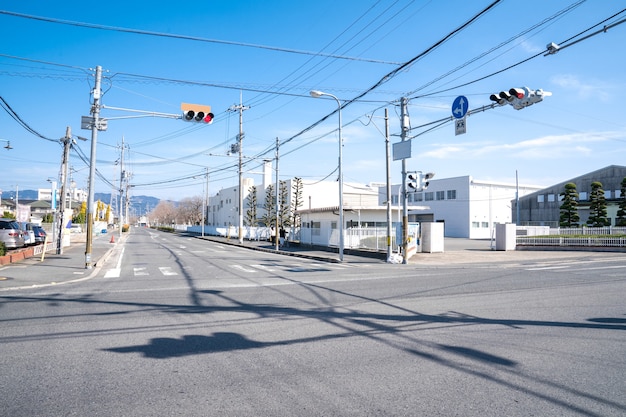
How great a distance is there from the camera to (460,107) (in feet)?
54.7

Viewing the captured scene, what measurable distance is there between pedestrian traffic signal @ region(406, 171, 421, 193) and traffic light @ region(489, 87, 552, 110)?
906 cm

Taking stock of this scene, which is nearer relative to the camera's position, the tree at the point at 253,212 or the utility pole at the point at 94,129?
the utility pole at the point at 94,129

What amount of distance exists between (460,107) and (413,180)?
6.55 metres

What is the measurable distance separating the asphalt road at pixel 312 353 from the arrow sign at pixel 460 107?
23.2 feet

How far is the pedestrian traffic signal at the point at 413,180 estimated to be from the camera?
74.6 feet

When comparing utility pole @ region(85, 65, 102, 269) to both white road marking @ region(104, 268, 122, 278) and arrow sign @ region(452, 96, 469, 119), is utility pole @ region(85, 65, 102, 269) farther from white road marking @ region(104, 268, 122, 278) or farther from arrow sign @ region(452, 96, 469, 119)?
arrow sign @ region(452, 96, 469, 119)

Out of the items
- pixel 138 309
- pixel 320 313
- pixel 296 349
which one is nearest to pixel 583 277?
pixel 320 313

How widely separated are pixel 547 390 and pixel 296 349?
3.20 meters

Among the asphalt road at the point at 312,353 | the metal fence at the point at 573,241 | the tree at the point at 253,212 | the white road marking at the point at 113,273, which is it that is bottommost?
the white road marking at the point at 113,273

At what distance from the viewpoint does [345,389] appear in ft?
16.1

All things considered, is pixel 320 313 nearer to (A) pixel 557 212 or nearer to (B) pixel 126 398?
(B) pixel 126 398

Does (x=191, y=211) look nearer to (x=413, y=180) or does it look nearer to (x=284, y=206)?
(x=284, y=206)

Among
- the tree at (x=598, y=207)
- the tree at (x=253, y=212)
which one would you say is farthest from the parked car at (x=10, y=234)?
the tree at (x=598, y=207)

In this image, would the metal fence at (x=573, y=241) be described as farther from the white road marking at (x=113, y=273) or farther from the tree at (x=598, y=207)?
the white road marking at (x=113, y=273)
